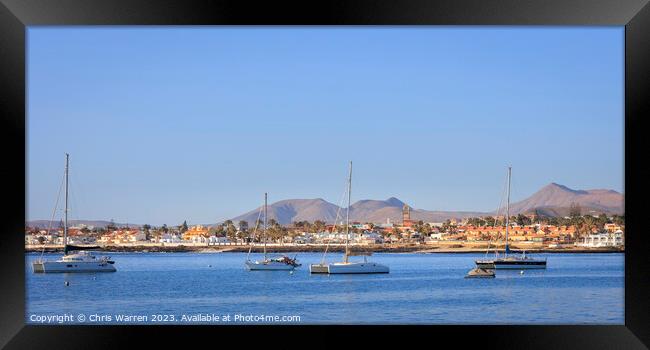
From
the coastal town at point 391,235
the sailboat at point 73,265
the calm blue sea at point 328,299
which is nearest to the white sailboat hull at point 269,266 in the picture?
the calm blue sea at point 328,299

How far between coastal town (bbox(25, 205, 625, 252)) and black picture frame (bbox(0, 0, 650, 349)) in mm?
42251

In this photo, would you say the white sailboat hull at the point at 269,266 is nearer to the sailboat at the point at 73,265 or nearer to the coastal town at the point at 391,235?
the sailboat at the point at 73,265

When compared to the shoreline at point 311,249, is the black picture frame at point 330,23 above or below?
above

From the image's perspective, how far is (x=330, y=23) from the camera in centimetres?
541

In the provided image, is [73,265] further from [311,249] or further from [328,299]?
[311,249]

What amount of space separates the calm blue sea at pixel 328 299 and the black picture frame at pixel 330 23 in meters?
7.48

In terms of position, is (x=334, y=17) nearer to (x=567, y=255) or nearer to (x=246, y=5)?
(x=246, y=5)

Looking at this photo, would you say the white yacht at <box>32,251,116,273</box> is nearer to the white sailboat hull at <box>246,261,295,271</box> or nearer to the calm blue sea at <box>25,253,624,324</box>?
the calm blue sea at <box>25,253,624,324</box>

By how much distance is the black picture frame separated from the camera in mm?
5270

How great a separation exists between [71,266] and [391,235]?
2996cm

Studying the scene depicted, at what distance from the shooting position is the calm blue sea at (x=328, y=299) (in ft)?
55.0

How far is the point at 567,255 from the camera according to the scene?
51.4 m

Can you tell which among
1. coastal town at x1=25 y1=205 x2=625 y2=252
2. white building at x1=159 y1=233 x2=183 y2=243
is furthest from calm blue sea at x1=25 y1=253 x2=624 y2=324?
white building at x1=159 y1=233 x2=183 y2=243

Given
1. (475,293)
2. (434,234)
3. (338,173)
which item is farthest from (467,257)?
(475,293)
